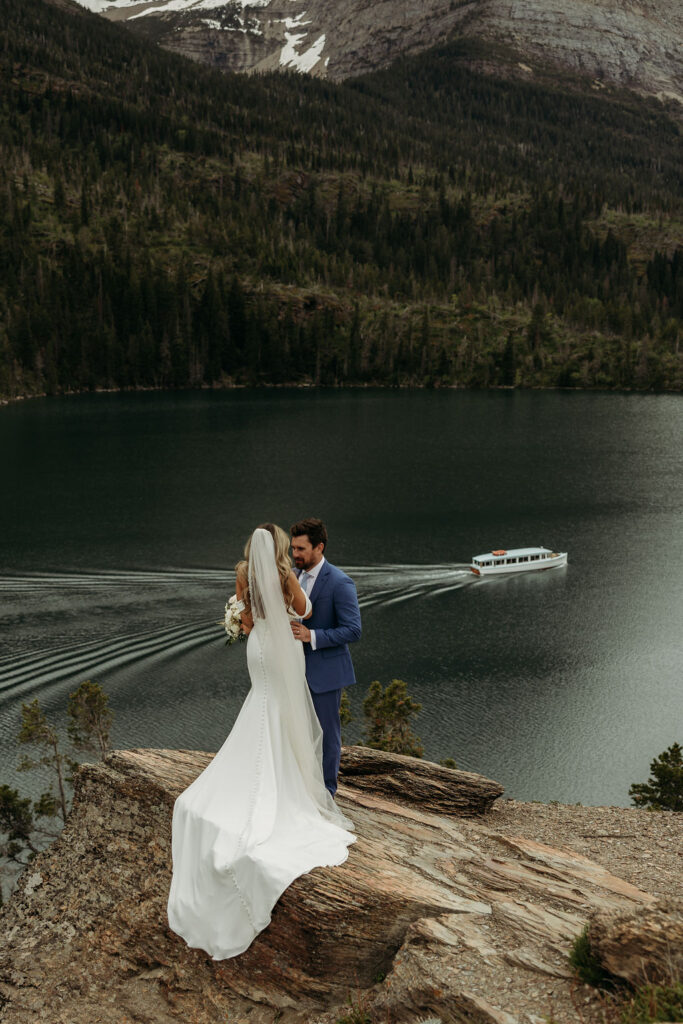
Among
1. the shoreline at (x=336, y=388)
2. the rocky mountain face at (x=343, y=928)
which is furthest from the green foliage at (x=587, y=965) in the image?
the shoreline at (x=336, y=388)

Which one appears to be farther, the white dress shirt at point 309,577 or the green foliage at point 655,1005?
the white dress shirt at point 309,577

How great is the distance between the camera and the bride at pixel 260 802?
764 centimetres

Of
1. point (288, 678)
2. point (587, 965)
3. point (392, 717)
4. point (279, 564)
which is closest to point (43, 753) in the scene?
point (392, 717)

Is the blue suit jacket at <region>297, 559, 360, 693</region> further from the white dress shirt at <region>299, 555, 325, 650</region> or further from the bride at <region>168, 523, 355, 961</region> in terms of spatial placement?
the bride at <region>168, 523, 355, 961</region>

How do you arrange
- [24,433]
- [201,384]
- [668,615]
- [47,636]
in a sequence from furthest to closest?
[201,384] → [24,433] → [668,615] → [47,636]

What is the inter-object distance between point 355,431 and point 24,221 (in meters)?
126

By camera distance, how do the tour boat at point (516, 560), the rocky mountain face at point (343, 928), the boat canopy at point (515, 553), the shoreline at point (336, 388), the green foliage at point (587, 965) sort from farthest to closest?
the shoreline at point (336, 388), the boat canopy at point (515, 553), the tour boat at point (516, 560), the rocky mountain face at point (343, 928), the green foliage at point (587, 965)

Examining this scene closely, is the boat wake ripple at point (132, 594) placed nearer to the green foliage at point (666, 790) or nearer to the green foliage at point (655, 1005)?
the green foliage at point (666, 790)

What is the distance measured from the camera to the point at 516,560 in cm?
4622

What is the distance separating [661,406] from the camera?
4998 inches

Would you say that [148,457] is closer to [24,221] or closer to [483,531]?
[483,531]

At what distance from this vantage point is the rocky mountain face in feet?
21.4

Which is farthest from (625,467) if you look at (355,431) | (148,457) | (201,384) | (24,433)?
(201,384)

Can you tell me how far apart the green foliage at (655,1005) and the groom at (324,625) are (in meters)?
3.77
